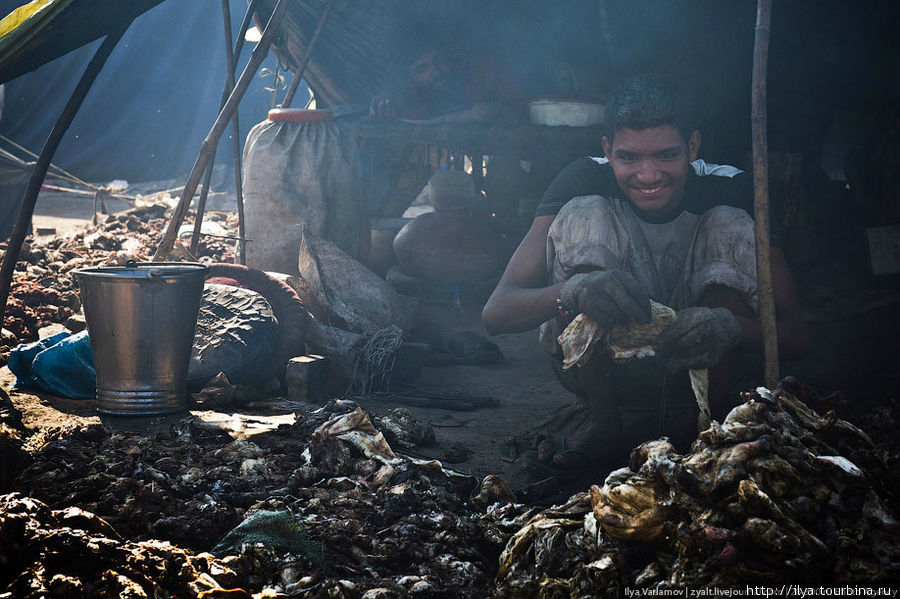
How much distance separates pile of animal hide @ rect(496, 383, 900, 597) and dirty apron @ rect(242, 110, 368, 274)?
4.09 meters

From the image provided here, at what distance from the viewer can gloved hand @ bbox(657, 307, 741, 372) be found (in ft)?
9.77

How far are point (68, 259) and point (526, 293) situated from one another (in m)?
5.62

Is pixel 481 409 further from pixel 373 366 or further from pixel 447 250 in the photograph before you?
pixel 447 250

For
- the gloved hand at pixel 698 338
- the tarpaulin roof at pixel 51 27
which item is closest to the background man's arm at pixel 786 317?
the gloved hand at pixel 698 338

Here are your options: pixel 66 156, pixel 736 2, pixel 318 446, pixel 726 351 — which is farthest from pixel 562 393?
pixel 66 156

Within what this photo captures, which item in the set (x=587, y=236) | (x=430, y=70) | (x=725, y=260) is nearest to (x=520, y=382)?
(x=587, y=236)

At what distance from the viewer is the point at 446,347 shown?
5504 millimetres

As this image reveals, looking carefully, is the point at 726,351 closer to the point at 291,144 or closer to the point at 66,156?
the point at 291,144

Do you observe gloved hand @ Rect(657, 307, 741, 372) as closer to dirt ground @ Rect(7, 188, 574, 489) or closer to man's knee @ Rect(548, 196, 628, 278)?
man's knee @ Rect(548, 196, 628, 278)

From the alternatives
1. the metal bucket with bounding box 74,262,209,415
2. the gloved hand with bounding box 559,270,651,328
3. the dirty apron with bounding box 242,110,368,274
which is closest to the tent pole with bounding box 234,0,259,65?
the dirty apron with bounding box 242,110,368,274

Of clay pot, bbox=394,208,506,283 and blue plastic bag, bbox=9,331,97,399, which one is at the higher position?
clay pot, bbox=394,208,506,283

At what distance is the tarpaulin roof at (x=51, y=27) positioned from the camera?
2.82 meters

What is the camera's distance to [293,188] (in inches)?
231

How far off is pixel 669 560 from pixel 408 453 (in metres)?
1.58
